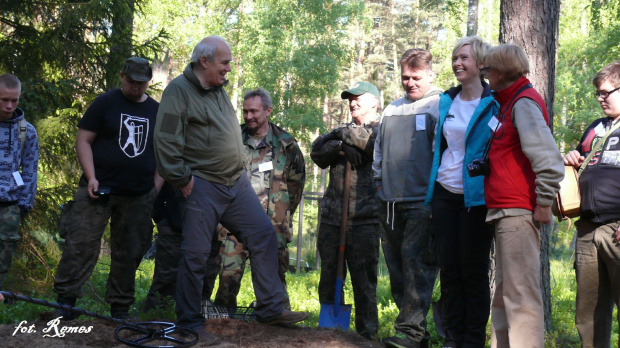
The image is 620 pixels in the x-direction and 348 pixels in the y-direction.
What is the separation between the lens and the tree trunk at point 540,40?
19.0 ft

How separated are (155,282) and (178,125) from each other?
282 cm

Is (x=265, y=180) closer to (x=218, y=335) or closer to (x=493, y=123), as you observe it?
(x=218, y=335)

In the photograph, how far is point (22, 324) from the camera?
5.00 meters

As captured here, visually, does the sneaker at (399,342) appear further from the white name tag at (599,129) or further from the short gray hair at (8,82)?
the short gray hair at (8,82)

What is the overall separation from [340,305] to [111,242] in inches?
85.0

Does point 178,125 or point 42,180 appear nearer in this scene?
point 178,125

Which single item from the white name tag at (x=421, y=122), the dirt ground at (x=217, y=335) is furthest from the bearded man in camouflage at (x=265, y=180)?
the white name tag at (x=421, y=122)

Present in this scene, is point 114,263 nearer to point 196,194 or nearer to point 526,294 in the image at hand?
point 196,194

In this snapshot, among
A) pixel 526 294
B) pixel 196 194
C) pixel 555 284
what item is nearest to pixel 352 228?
pixel 196 194

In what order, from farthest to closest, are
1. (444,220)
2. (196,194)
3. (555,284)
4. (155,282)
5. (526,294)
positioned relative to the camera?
1. (555,284)
2. (155,282)
3. (196,194)
4. (444,220)
5. (526,294)

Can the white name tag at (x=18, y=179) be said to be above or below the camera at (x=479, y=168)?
below

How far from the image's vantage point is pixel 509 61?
4035mm

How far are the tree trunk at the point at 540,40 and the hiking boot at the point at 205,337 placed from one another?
312 cm

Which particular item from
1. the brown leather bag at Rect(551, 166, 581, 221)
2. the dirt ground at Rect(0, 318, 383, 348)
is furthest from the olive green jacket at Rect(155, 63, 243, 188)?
the brown leather bag at Rect(551, 166, 581, 221)
